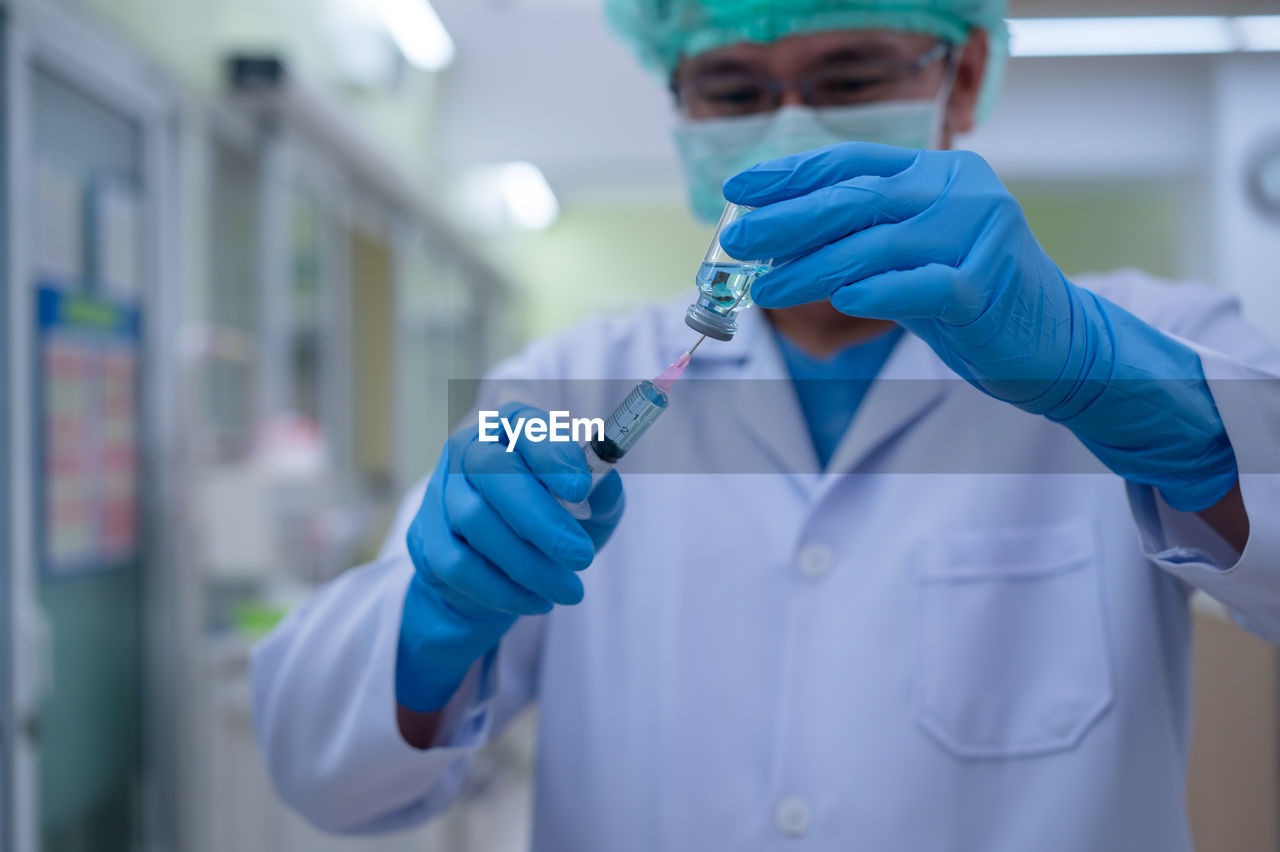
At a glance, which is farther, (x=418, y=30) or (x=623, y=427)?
(x=418, y=30)

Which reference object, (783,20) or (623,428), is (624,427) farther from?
(783,20)

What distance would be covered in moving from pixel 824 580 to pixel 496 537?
0.36 m

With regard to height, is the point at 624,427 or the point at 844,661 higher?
the point at 624,427

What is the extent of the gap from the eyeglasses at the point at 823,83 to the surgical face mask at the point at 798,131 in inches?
0.4

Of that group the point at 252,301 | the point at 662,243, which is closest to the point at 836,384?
the point at 252,301

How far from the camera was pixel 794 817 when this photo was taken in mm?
897

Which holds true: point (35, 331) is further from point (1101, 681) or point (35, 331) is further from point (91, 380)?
point (1101, 681)

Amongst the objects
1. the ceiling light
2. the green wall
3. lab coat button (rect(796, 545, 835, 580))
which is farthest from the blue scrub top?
the green wall

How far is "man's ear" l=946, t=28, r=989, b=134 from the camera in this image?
1.13 metres

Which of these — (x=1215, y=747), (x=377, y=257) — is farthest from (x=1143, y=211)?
(x=1215, y=747)

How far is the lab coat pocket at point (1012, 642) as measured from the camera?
0.91 metres

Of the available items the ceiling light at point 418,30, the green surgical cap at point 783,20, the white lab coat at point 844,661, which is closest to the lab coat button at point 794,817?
the white lab coat at point 844,661

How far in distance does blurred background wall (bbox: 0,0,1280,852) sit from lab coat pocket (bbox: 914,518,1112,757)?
0.36 metres

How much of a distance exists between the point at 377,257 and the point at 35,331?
8.89 ft
